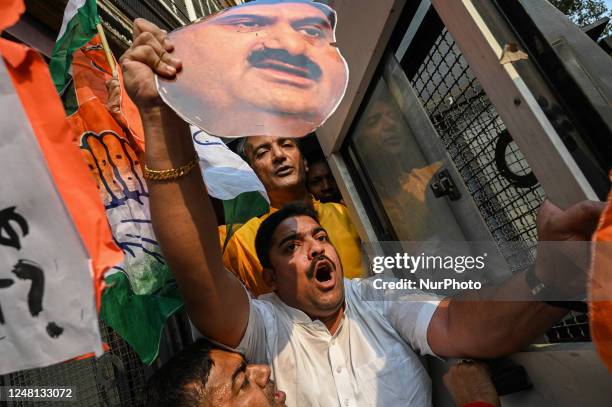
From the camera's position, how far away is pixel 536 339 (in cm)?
136

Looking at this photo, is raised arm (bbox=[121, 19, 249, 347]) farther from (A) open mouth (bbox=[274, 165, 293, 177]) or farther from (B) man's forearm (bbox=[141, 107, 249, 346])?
(A) open mouth (bbox=[274, 165, 293, 177])

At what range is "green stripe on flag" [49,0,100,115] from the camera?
1985 millimetres

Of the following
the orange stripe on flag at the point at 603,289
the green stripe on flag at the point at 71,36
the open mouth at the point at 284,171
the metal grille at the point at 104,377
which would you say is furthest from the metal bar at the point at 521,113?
the metal grille at the point at 104,377

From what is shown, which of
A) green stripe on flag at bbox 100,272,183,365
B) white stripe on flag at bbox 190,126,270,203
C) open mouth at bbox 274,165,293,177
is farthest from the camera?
open mouth at bbox 274,165,293,177

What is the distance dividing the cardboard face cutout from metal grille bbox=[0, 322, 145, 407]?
2.97 m

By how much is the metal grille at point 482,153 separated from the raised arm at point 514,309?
14cm

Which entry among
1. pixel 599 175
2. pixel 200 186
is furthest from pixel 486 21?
pixel 200 186

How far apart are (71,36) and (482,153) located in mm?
1988

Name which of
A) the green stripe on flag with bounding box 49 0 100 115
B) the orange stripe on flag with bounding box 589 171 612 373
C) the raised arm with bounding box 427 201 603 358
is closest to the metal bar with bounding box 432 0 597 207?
the raised arm with bounding box 427 201 603 358

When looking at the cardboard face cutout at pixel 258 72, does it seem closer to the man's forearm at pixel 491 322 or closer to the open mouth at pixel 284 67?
the open mouth at pixel 284 67

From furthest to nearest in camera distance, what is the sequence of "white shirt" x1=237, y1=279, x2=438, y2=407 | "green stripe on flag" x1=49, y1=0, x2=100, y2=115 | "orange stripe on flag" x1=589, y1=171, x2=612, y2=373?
1. "green stripe on flag" x1=49, y1=0, x2=100, y2=115
2. "white shirt" x1=237, y1=279, x2=438, y2=407
3. "orange stripe on flag" x1=589, y1=171, x2=612, y2=373

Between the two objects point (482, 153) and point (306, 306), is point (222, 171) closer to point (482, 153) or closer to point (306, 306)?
point (306, 306)

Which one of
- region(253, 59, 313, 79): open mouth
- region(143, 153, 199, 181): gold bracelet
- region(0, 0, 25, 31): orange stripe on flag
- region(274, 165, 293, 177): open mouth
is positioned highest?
region(274, 165, 293, 177): open mouth

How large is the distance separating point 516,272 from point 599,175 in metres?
0.52
